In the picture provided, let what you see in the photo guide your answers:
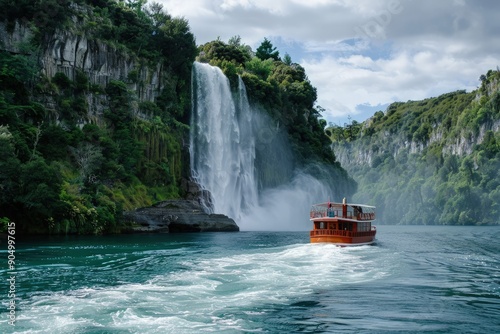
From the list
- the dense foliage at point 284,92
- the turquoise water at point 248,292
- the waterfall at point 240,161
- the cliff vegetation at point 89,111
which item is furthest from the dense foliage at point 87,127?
the dense foliage at point 284,92

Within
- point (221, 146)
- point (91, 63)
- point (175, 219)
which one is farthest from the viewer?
point (221, 146)

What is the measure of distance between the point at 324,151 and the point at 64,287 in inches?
3772

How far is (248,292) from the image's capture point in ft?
68.8

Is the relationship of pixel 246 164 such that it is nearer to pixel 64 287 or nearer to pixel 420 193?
pixel 64 287

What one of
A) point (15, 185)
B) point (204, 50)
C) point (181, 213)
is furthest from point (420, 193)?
point (15, 185)

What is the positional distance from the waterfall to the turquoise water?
41677 mm

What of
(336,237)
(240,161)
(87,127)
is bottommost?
(336,237)

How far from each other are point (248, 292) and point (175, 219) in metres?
38.5

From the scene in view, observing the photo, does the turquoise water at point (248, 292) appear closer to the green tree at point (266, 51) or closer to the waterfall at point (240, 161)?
the waterfall at point (240, 161)

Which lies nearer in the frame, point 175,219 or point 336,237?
point 336,237

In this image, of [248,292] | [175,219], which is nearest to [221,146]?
[175,219]

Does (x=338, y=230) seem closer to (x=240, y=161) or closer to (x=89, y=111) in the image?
(x=89, y=111)

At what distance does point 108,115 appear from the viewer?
65500mm

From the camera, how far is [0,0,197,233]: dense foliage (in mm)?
45031
